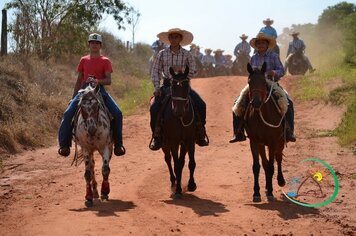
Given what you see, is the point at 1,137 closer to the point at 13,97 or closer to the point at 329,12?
the point at 13,97

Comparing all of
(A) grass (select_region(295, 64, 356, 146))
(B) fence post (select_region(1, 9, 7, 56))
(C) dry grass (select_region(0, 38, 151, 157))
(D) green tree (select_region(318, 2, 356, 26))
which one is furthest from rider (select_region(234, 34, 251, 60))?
(D) green tree (select_region(318, 2, 356, 26))

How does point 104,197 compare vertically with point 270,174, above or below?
below

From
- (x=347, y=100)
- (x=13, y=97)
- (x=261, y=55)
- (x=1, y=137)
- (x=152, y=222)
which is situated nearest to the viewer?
(x=152, y=222)

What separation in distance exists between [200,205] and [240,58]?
81.0 ft

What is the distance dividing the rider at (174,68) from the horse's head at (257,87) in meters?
1.42

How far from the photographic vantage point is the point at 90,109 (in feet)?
31.7

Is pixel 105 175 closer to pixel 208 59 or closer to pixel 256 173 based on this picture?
pixel 256 173

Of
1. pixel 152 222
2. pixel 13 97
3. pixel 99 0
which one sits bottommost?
pixel 152 222

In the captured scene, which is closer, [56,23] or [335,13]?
[56,23]

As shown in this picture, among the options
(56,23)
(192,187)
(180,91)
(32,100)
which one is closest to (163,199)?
(192,187)

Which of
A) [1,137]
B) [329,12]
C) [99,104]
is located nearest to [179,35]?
[99,104]

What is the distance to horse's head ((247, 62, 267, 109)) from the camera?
9.72m

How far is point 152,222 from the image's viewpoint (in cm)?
840

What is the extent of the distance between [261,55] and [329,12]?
59.3 meters
